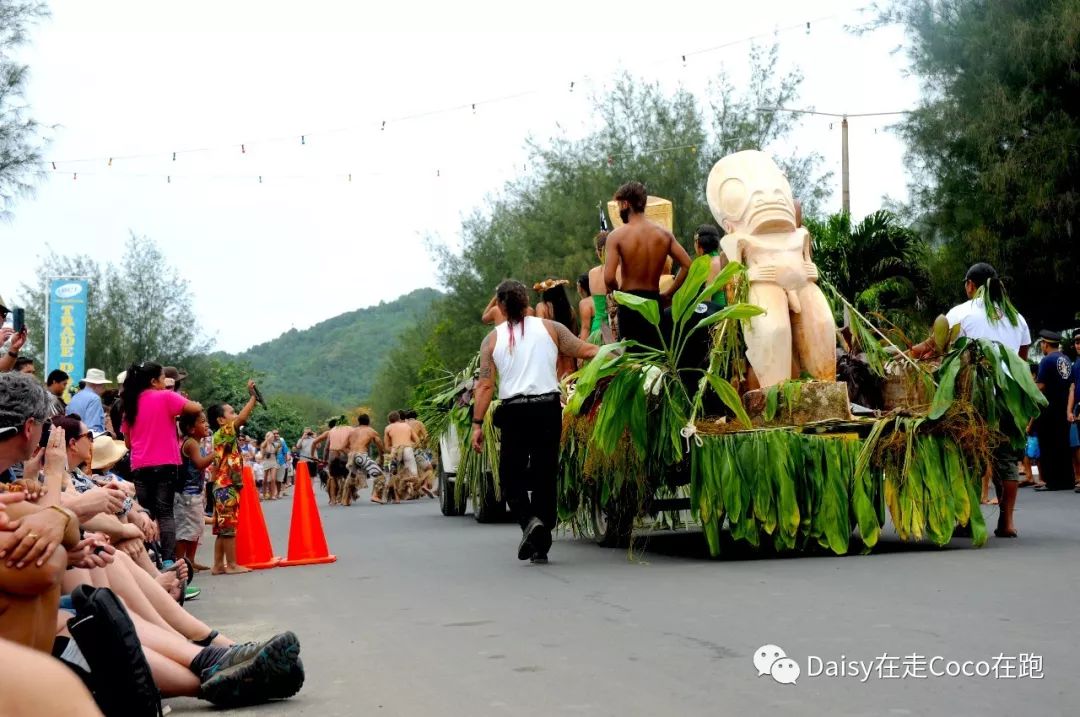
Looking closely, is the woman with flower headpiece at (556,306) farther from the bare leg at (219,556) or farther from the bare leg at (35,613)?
the bare leg at (35,613)

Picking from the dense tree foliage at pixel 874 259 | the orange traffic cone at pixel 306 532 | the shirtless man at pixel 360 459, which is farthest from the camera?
the dense tree foliage at pixel 874 259

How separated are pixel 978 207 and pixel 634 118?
600 inches

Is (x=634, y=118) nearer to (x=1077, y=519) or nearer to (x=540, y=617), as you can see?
(x=1077, y=519)

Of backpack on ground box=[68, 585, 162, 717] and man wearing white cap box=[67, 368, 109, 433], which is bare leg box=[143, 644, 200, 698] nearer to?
backpack on ground box=[68, 585, 162, 717]

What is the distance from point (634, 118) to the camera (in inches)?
1721

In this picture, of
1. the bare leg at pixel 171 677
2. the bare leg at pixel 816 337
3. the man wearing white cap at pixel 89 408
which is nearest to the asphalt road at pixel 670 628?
the bare leg at pixel 171 677

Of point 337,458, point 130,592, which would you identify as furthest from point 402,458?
point 130,592

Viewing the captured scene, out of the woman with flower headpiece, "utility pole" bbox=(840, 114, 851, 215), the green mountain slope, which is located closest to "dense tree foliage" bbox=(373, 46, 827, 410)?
"utility pole" bbox=(840, 114, 851, 215)

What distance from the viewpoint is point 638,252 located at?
10.6m

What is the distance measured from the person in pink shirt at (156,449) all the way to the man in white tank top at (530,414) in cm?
258

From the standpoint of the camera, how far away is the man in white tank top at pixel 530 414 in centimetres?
1014

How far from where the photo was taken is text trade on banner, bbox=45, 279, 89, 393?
29.3 m

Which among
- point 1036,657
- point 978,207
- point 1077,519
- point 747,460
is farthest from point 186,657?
point 978,207

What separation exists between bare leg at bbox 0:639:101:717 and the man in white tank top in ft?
25.9
